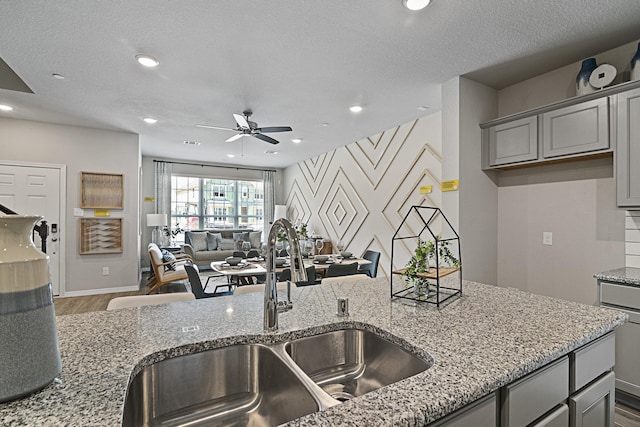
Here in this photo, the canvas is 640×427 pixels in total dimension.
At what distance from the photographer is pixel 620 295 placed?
2145 millimetres

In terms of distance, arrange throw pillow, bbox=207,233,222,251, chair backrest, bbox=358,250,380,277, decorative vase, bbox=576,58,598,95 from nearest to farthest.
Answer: decorative vase, bbox=576,58,598,95
chair backrest, bbox=358,250,380,277
throw pillow, bbox=207,233,222,251

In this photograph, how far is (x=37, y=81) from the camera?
10.8ft

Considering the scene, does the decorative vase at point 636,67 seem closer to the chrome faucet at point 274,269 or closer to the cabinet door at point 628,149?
the cabinet door at point 628,149

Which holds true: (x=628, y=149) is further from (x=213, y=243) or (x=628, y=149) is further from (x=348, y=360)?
(x=213, y=243)

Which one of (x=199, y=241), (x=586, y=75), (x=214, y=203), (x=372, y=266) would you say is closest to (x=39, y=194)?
(x=199, y=241)

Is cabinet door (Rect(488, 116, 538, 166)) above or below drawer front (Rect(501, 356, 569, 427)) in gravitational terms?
above

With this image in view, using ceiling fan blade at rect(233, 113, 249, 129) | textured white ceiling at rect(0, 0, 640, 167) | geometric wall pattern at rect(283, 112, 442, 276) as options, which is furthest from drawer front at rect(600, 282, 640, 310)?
ceiling fan blade at rect(233, 113, 249, 129)

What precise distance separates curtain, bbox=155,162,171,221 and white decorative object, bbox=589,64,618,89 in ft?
25.9

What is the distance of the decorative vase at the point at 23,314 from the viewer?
25.5 inches

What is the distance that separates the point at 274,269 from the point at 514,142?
2.87 meters

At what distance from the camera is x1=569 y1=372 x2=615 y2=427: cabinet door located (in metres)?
1.08

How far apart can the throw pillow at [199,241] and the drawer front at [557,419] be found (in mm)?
7363

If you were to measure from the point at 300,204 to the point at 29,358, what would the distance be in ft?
24.8

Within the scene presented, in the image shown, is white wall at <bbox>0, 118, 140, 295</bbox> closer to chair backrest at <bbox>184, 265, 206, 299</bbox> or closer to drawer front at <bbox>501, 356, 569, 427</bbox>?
chair backrest at <bbox>184, 265, 206, 299</bbox>
